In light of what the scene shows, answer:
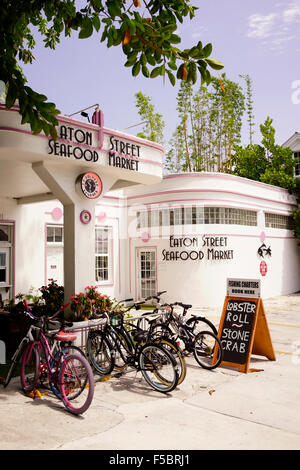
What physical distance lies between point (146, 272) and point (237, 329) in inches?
A: 306

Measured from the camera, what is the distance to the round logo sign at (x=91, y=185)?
7.20m

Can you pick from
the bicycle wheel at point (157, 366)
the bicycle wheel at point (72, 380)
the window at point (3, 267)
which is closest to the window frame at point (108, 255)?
the window at point (3, 267)

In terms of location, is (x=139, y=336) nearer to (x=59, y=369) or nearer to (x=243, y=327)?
(x=59, y=369)

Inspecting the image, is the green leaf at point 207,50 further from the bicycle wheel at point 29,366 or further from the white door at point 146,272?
the white door at point 146,272

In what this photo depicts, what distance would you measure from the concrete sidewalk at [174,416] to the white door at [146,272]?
7.63 meters

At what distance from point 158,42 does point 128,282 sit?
11072mm

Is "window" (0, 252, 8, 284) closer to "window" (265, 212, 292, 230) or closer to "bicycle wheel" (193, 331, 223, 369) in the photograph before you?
"bicycle wheel" (193, 331, 223, 369)

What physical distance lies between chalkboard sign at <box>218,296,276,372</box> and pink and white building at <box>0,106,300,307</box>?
330 cm

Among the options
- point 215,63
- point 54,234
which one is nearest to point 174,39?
point 215,63

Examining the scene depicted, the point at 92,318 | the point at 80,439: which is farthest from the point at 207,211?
the point at 80,439

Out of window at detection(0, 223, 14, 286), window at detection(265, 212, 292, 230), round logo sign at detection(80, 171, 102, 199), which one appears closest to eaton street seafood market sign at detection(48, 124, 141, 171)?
round logo sign at detection(80, 171, 102, 199)

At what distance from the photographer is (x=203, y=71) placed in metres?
4.25

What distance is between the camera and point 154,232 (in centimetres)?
1400

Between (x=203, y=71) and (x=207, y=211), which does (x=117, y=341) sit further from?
(x=207, y=211)
